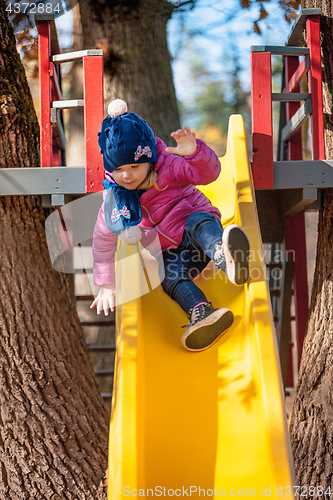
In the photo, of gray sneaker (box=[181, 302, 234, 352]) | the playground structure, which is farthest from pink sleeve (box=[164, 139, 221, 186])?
gray sneaker (box=[181, 302, 234, 352])

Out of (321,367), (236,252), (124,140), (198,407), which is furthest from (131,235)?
(321,367)

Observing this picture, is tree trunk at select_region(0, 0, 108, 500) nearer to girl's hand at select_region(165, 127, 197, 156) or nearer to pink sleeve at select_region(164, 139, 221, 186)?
pink sleeve at select_region(164, 139, 221, 186)

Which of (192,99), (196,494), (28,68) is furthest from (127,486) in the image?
(192,99)

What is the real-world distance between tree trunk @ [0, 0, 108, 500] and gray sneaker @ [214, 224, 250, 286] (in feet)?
4.66

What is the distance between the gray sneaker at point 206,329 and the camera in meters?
2.46

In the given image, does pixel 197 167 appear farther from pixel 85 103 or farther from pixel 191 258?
pixel 85 103

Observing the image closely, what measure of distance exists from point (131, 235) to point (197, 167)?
559 millimetres

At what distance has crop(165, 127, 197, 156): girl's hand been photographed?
2.43 metres

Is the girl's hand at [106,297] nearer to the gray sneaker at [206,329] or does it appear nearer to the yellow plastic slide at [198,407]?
the yellow plastic slide at [198,407]

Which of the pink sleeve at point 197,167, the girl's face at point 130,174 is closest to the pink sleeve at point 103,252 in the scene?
the girl's face at point 130,174

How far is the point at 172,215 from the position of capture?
2.99 metres

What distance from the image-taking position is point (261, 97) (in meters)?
3.33

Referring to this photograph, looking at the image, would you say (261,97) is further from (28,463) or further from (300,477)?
(28,463)

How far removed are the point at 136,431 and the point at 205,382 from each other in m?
0.51
